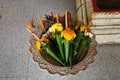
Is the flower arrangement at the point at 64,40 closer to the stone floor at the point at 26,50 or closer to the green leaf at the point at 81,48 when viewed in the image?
the green leaf at the point at 81,48

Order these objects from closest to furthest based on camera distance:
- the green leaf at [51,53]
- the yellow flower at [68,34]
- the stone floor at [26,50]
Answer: the yellow flower at [68,34]
the green leaf at [51,53]
the stone floor at [26,50]

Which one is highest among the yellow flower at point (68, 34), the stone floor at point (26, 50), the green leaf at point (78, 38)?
the yellow flower at point (68, 34)

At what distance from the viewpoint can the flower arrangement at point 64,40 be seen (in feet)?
2.63

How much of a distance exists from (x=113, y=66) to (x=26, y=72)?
23.6 inches

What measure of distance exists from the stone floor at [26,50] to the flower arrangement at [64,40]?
313 millimetres

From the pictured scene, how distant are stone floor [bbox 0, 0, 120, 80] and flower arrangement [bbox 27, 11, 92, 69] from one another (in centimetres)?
31

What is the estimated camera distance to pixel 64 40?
796 mm

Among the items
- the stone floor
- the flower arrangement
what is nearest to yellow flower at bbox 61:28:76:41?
the flower arrangement

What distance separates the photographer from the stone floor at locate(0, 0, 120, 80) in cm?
123

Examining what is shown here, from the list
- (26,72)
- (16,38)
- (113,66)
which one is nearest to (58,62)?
(26,72)

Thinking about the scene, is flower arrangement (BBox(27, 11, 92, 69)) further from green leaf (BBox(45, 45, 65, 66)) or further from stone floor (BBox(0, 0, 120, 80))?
stone floor (BBox(0, 0, 120, 80))

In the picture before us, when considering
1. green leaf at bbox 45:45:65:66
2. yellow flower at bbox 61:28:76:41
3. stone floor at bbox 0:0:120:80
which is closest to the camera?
yellow flower at bbox 61:28:76:41

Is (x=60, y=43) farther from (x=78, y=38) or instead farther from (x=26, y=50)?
(x=26, y=50)

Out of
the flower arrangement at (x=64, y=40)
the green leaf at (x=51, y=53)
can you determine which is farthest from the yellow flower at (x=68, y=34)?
the green leaf at (x=51, y=53)
